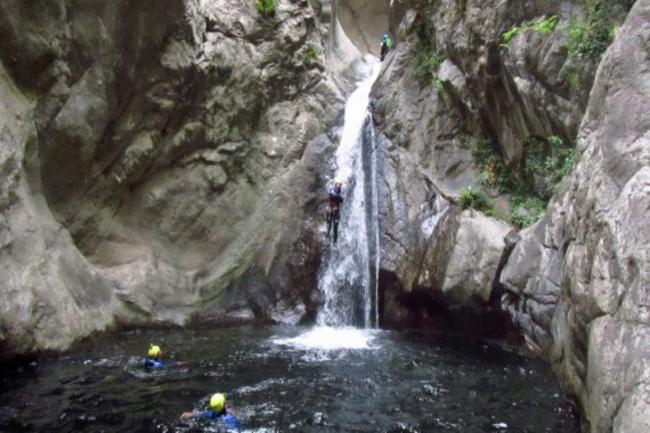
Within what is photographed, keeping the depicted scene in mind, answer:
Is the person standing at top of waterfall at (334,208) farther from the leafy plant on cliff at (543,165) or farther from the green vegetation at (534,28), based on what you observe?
the green vegetation at (534,28)

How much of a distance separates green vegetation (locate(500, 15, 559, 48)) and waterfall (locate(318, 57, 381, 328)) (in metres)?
5.81

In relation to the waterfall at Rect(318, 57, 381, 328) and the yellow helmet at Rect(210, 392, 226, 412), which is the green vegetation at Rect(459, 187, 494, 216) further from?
the yellow helmet at Rect(210, 392, 226, 412)

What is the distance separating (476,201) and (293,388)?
739 cm

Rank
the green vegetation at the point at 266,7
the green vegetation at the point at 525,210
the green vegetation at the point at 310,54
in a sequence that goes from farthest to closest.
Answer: the green vegetation at the point at 310,54 < the green vegetation at the point at 266,7 < the green vegetation at the point at 525,210

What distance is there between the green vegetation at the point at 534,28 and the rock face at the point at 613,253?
4.30 metres

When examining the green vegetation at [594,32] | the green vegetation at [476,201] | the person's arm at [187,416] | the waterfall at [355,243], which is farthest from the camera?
the waterfall at [355,243]

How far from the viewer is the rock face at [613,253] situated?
556 centimetres

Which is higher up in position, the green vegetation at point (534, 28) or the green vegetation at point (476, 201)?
the green vegetation at point (534, 28)

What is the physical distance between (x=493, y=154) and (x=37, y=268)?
1169 centimetres

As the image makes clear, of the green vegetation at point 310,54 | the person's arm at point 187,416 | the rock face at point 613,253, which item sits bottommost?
the person's arm at point 187,416

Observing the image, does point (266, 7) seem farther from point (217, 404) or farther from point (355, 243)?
point (217, 404)

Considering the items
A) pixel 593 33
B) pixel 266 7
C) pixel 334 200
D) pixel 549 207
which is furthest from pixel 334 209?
pixel 593 33

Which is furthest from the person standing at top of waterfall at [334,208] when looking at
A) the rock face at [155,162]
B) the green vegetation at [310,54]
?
the green vegetation at [310,54]

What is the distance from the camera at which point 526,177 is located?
1398cm
